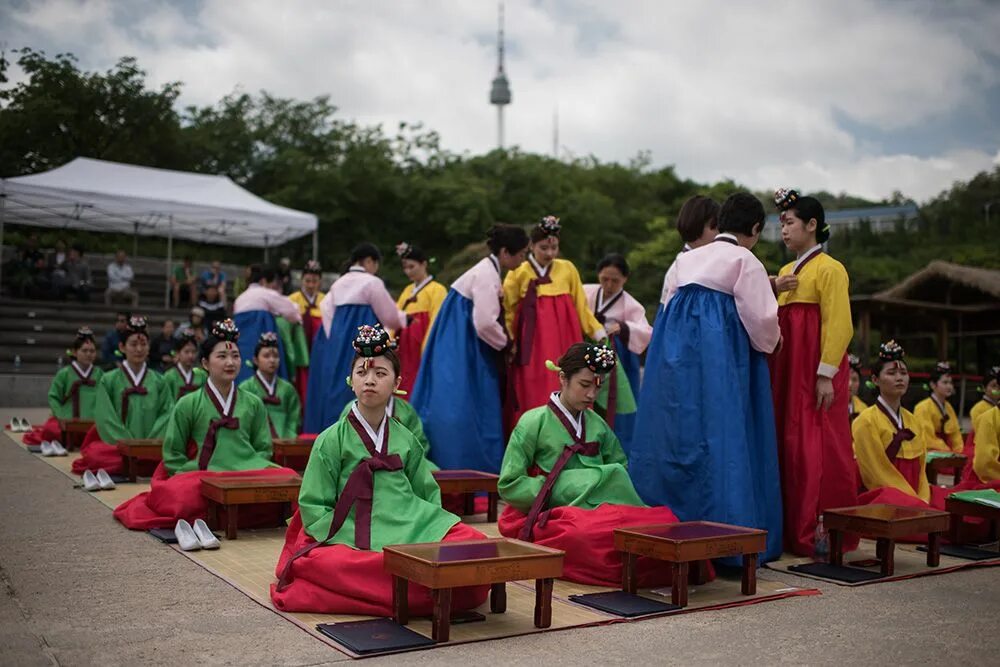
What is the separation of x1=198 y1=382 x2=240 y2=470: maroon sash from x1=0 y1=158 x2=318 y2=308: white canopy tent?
10.9 m

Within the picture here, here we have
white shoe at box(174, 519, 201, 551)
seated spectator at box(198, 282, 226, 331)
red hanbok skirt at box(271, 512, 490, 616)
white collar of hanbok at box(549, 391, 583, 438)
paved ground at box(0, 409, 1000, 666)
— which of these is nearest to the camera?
paved ground at box(0, 409, 1000, 666)

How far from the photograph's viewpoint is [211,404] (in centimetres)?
605

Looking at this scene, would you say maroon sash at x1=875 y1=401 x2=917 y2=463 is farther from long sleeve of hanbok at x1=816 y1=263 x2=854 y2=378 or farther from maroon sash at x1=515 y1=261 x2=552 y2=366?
maroon sash at x1=515 y1=261 x2=552 y2=366

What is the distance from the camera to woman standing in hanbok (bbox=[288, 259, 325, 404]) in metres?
10.3

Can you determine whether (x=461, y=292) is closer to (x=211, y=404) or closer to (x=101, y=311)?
(x=211, y=404)

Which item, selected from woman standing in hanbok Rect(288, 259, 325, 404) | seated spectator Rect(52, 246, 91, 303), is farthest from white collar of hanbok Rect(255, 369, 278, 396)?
seated spectator Rect(52, 246, 91, 303)

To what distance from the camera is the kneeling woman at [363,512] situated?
374 cm

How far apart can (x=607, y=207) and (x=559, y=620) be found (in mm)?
23083

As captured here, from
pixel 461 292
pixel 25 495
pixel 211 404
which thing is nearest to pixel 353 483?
pixel 211 404

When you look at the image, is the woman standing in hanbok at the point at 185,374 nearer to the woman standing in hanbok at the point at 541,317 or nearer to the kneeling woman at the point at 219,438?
the kneeling woman at the point at 219,438

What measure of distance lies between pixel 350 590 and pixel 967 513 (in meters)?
3.52

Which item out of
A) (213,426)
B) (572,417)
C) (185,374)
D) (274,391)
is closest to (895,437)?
(572,417)

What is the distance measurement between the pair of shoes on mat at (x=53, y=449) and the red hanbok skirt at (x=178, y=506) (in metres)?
3.97

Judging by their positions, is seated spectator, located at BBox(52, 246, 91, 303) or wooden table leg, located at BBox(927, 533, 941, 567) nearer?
wooden table leg, located at BBox(927, 533, 941, 567)
